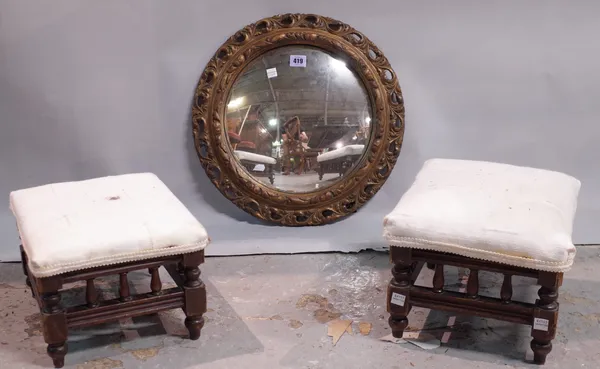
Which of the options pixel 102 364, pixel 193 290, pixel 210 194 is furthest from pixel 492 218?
pixel 210 194

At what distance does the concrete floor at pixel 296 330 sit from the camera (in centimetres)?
226

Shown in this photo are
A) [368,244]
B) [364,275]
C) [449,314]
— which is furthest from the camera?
[368,244]

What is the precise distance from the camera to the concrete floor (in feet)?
7.41

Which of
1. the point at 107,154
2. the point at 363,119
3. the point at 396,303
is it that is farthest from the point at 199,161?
the point at 396,303

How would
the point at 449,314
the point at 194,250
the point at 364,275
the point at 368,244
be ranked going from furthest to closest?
the point at 368,244 < the point at 364,275 < the point at 449,314 < the point at 194,250

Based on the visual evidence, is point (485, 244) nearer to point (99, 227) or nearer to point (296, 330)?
point (296, 330)

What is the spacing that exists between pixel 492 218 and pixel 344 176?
3.36 feet

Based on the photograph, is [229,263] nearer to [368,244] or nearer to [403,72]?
[368,244]

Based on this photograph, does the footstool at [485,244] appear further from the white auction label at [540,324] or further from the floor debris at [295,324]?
the floor debris at [295,324]

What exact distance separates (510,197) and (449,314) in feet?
1.57

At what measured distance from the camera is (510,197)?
92.8 inches

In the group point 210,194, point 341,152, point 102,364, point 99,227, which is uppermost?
point 341,152

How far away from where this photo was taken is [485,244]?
2.13m

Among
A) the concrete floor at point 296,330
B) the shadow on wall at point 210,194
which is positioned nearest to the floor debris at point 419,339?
the concrete floor at point 296,330
